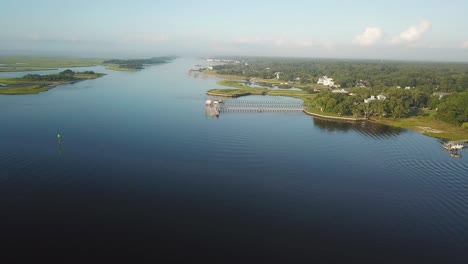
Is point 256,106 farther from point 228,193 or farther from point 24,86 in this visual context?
point 24,86

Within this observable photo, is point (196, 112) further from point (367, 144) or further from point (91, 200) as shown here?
point (91, 200)

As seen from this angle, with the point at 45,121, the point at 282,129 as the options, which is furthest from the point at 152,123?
the point at 282,129

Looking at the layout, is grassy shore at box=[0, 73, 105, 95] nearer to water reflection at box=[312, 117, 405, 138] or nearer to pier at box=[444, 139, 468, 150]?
water reflection at box=[312, 117, 405, 138]

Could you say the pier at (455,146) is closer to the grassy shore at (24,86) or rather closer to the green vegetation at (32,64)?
the grassy shore at (24,86)

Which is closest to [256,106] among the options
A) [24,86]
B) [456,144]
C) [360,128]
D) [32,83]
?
[360,128]

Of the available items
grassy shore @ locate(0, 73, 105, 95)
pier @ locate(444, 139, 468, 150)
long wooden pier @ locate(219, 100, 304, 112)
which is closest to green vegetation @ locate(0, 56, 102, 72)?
grassy shore @ locate(0, 73, 105, 95)
